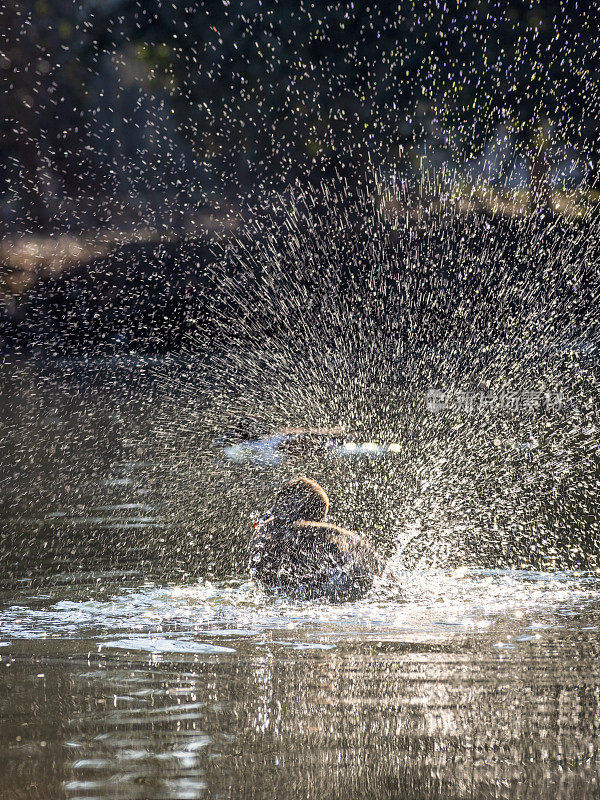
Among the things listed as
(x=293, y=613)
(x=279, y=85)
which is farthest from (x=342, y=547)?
(x=279, y=85)

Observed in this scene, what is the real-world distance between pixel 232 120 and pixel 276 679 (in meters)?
16.8

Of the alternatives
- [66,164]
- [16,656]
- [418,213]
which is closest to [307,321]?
[418,213]

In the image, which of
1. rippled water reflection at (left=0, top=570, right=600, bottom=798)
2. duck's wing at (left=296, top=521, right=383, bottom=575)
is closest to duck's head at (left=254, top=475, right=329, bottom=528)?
duck's wing at (left=296, top=521, right=383, bottom=575)

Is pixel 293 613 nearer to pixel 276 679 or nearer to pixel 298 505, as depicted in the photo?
pixel 298 505

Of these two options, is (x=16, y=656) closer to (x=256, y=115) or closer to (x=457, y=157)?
(x=457, y=157)

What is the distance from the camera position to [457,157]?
18.0 m

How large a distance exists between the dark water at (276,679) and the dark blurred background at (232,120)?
1013 cm

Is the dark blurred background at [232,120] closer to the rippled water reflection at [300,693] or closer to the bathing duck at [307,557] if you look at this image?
the bathing duck at [307,557]

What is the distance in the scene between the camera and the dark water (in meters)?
3.64

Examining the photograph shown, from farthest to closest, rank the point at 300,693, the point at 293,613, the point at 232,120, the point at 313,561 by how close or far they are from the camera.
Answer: the point at 232,120, the point at 313,561, the point at 293,613, the point at 300,693

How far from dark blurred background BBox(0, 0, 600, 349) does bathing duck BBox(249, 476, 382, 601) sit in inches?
448

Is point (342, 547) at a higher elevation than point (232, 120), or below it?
below

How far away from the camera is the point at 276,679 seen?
4.71m

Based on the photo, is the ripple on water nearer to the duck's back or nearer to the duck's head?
the duck's back
